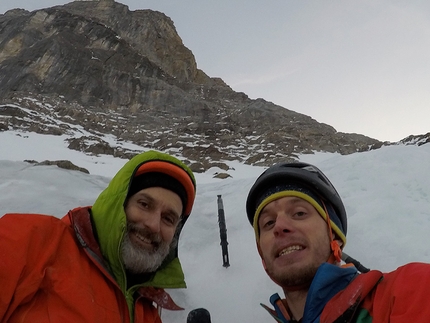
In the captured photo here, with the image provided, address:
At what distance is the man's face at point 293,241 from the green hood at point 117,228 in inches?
31.7

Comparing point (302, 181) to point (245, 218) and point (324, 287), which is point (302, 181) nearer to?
point (324, 287)

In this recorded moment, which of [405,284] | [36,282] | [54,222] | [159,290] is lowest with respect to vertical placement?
[159,290]

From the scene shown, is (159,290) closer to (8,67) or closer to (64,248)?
(64,248)

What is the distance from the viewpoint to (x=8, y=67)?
169 feet

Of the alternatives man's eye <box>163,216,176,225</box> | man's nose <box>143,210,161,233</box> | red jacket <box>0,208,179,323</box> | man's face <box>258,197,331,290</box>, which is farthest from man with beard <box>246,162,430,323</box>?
red jacket <box>0,208,179,323</box>

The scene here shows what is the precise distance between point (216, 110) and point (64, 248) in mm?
50256

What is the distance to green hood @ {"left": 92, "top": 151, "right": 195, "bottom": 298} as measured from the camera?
2158mm

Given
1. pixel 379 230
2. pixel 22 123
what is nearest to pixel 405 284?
pixel 379 230

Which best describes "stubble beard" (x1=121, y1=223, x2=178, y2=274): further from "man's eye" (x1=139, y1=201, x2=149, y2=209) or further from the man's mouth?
the man's mouth

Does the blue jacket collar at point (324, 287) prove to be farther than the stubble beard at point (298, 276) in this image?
No

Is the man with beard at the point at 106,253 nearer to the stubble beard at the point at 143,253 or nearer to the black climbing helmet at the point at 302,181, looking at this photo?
the stubble beard at the point at 143,253

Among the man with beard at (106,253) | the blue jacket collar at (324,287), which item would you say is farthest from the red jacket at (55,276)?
the blue jacket collar at (324,287)

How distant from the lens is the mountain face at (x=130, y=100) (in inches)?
1225

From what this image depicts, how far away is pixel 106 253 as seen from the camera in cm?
218
